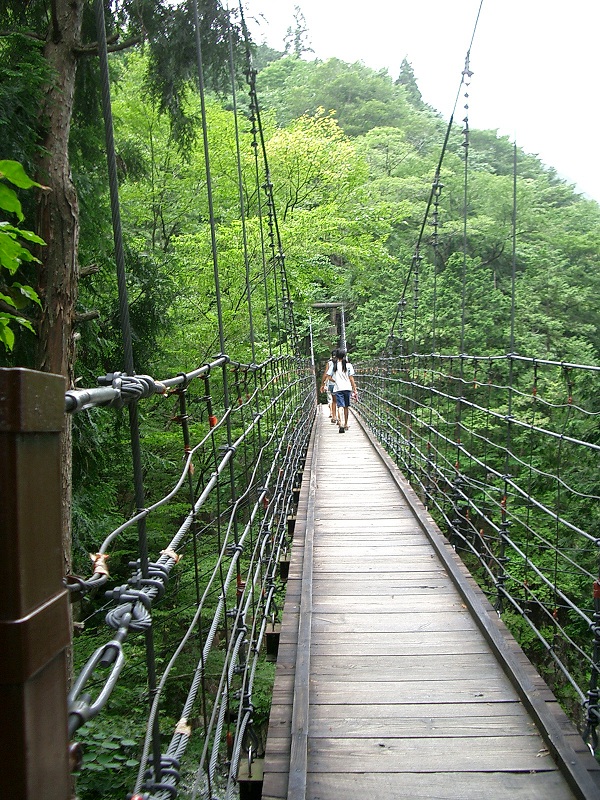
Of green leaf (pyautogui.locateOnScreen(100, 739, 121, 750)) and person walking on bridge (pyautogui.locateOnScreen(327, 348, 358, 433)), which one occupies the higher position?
person walking on bridge (pyautogui.locateOnScreen(327, 348, 358, 433))

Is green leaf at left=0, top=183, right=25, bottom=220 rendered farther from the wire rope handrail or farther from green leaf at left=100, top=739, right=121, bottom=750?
green leaf at left=100, top=739, right=121, bottom=750

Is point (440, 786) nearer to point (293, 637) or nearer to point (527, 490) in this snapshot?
point (293, 637)

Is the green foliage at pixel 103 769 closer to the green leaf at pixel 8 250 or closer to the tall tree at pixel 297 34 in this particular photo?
the green leaf at pixel 8 250

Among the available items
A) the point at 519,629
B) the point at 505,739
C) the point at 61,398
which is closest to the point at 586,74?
the point at 505,739

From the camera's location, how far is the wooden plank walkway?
5.70ft

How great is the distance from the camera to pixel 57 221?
3.49m

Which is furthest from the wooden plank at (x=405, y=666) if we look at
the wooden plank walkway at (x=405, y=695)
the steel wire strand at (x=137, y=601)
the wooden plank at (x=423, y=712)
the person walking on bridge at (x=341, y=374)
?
the person walking on bridge at (x=341, y=374)

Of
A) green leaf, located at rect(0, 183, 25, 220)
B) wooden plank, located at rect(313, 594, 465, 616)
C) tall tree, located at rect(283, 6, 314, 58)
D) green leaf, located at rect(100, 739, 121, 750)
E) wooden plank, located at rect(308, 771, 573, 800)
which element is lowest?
green leaf, located at rect(100, 739, 121, 750)

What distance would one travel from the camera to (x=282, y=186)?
11367 millimetres

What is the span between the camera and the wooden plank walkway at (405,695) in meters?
1.74

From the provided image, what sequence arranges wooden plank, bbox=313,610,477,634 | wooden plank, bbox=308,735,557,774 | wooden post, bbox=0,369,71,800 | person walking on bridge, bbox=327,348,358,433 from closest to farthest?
wooden post, bbox=0,369,71,800 → wooden plank, bbox=308,735,557,774 → wooden plank, bbox=313,610,477,634 → person walking on bridge, bbox=327,348,358,433

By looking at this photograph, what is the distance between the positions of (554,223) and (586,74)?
12569 millimetres

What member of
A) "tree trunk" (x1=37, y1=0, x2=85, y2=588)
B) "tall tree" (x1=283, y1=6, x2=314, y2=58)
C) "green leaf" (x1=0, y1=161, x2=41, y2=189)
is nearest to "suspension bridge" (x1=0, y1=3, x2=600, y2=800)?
"green leaf" (x1=0, y1=161, x2=41, y2=189)

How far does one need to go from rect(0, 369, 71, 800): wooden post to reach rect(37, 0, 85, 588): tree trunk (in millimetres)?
3031
